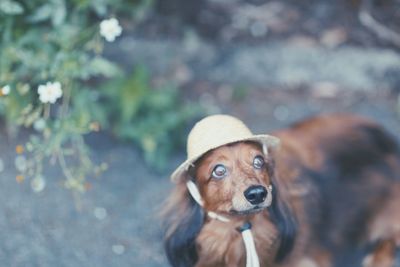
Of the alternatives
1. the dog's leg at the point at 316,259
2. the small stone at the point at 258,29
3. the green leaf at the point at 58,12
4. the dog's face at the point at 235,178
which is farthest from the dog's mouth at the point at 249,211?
the small stone at the point at 258,29

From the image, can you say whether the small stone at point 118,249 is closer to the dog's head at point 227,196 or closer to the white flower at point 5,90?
the dog's head at point 227,196

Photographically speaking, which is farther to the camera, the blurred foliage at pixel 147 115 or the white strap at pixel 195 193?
the blurred foliage at pixel 147 115

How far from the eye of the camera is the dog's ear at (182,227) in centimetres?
271

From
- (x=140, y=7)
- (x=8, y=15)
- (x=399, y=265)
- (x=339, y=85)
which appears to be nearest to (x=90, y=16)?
(x=140, y=7)

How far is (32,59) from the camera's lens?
325 cm

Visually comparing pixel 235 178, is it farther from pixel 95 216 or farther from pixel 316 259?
pixel 95 216

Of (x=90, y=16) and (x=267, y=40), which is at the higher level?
(x=90, y=16)

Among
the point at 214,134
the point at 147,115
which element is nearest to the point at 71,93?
the point at 147,115

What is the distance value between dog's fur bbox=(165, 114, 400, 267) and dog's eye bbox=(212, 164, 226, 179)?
0.6 inches

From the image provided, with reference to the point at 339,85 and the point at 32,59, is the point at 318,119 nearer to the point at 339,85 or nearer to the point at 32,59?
the point at 339,85

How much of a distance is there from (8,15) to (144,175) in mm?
1013

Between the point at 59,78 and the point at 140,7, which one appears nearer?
the point at 59,78

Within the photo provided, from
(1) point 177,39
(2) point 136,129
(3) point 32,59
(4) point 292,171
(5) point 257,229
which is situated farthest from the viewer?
(1) point 177,39

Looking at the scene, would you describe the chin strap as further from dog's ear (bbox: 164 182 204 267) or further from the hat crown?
the hat crown
